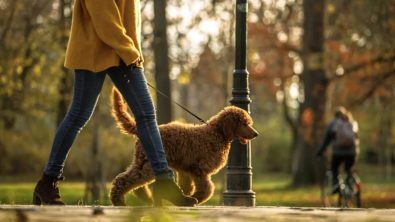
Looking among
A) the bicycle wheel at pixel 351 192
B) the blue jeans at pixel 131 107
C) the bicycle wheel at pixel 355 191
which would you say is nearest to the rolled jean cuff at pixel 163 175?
the blue jeans at pixel 131 107

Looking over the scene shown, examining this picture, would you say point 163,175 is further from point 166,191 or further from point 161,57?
point 161,57

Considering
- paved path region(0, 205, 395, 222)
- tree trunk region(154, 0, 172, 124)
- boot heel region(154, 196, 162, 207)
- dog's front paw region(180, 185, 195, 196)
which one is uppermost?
tree trunk region(154, 0, 172, 124)

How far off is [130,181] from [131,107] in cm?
94

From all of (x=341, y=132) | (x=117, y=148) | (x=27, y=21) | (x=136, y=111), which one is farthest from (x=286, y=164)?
(x=136, y=111)

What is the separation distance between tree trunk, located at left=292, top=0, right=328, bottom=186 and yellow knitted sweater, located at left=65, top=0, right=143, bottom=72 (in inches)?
710

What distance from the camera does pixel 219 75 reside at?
1481 inches

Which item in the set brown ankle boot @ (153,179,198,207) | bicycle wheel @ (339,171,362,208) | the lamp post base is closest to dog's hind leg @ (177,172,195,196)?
brown ankle boot @ (153,179,198,207)

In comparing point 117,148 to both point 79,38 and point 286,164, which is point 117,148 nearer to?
point 286,164

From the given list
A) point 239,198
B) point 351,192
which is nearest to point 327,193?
point 351,192

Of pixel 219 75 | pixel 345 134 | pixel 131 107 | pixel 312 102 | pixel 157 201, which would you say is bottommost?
pixel 157 201

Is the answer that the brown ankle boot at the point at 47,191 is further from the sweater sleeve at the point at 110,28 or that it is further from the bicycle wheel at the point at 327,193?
the bicycle wheel at the point at 327,193

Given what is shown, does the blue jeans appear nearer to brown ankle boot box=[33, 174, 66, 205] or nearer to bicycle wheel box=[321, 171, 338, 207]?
brown ankle boot box=[33, 174, 66, 205]

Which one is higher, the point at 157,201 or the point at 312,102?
the point at 312,102

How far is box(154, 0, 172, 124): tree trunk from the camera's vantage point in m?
18.1
